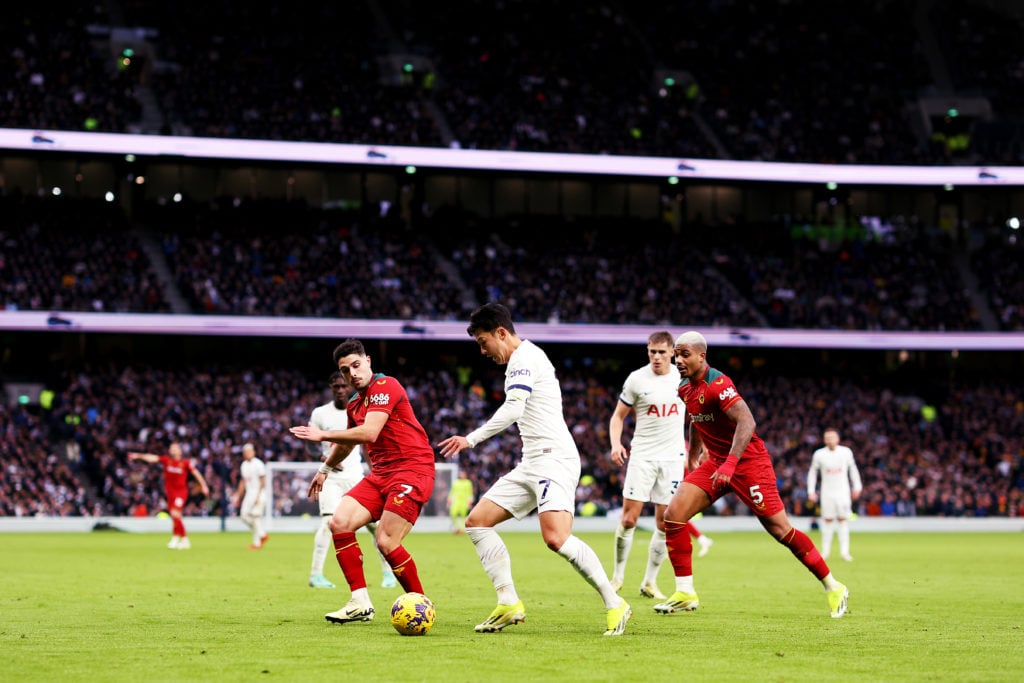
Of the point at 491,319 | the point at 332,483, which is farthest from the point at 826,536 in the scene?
the point at 491,319

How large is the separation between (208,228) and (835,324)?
1021 inches

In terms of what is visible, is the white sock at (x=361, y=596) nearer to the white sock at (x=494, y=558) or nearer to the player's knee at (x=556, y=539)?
the white sock at (x=494, y=558)

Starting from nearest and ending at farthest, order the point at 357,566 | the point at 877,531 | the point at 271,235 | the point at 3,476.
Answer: the point at 357,566 → the point at 3,476 → the point at 877,531 → the point at 271,235

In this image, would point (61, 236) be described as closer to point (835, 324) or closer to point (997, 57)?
point (835, 324)

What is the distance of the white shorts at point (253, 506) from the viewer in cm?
3035

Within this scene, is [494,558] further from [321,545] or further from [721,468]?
[321,545]

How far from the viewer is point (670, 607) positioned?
44.9 feet

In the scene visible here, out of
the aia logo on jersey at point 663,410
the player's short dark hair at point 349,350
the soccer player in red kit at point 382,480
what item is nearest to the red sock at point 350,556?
the soccer player in red kit at point 382,480

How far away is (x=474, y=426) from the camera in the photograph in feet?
157

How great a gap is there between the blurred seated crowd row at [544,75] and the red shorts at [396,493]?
132 ft

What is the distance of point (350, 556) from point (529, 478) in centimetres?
197

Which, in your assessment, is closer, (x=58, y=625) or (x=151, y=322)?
(x=58, y=625)

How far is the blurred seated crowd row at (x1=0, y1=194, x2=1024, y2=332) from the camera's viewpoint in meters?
48.5

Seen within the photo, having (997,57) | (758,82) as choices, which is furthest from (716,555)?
(997,57)
